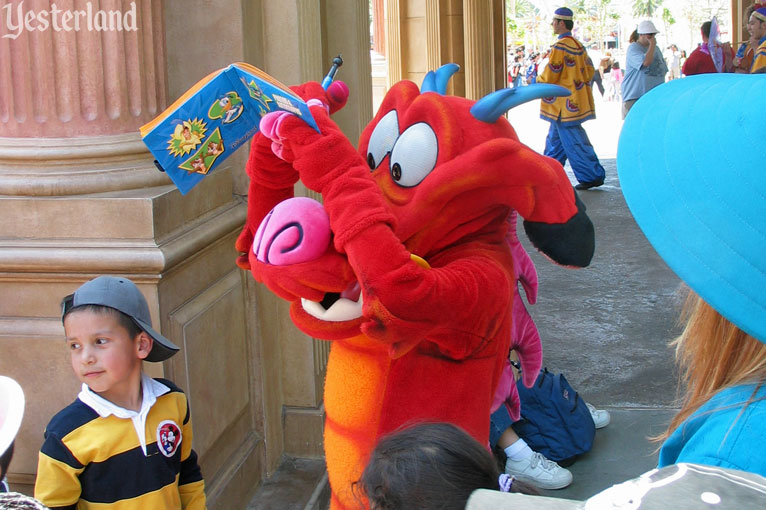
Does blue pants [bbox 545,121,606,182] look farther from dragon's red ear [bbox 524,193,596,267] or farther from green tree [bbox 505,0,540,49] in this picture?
green tree [bbox 505,0,540,49]

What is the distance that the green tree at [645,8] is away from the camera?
6712 centimetres

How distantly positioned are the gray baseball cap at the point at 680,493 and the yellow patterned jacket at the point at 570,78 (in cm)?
939

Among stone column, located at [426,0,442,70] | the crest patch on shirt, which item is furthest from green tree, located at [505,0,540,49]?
the crest patch on shirt

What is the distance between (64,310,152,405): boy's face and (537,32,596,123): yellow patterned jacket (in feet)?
27.1

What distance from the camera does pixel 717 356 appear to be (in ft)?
4.19

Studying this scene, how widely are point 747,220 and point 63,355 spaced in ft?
7.60

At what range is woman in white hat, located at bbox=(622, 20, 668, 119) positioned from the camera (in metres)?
11.6

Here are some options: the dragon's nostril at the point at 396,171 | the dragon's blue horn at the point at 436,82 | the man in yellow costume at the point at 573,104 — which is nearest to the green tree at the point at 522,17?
the man in yellow costume at the point at 573,104

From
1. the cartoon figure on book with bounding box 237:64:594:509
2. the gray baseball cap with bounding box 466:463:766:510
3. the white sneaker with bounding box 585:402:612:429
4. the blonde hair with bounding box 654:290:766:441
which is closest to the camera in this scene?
the gray baseball cap with bounding box 466:463:766:510

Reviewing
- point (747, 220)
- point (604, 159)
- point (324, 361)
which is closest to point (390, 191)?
point (747, 220)

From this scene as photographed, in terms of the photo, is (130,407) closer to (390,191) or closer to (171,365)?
(171,365)

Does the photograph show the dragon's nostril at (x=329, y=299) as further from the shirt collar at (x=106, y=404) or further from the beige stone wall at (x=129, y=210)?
the beige stone wall at (x=129, y=210)

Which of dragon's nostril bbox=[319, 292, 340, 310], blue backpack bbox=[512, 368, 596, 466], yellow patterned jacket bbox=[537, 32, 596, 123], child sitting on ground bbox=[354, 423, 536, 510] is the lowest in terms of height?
blue backpack bbox=[512, 368, 596, 466]

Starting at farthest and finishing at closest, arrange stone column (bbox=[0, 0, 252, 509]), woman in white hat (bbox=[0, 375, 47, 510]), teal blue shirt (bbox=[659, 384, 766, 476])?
stone column (bbox=[0, 0, 252, 509]) → woman in white hat (bbox=[0, 375, 47, 510]) → teal blue shirt (bbox=[659, 384, 766, 476])
